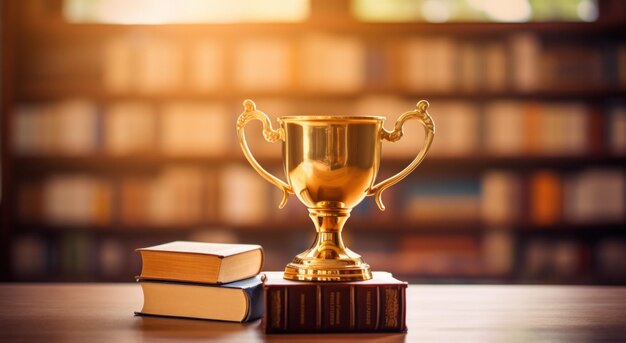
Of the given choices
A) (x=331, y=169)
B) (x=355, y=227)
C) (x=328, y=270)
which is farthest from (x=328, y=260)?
(x=355, y=227)

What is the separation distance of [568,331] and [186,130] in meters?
2.55

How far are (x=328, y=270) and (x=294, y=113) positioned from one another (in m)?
2.41

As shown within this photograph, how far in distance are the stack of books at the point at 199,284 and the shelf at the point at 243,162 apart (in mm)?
2257

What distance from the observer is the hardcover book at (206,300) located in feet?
3.64

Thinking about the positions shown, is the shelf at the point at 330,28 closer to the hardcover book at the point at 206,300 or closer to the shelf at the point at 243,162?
the shelf at the point at 243,162

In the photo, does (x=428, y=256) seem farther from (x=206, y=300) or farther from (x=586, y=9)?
(x=206, y=300)

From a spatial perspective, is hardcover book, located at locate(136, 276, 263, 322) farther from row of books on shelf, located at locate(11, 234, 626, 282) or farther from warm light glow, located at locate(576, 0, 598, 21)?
warm light glow, located at locate(576, 0, 598, 21)

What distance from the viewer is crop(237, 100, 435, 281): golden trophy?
1107 mm

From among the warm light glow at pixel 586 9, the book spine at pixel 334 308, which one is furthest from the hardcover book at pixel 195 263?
the warm light glow at pixel 586 9

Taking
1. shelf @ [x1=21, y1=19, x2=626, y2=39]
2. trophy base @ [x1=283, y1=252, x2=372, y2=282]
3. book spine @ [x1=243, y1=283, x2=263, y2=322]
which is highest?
shelf @ [x1=21, y1=19, x2=626, y2=39]

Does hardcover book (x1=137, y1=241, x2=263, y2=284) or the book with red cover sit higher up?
hardcover book (x1=137, y1=241, x2=263, y2=284)

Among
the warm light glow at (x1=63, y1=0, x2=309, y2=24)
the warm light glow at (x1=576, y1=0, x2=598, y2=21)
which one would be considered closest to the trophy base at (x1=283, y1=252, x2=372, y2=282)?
the warm light glow at (x1=63, y1=0, x2=309, y2=24)

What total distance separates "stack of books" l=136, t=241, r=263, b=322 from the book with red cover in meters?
0.08

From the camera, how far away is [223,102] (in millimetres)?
3449
